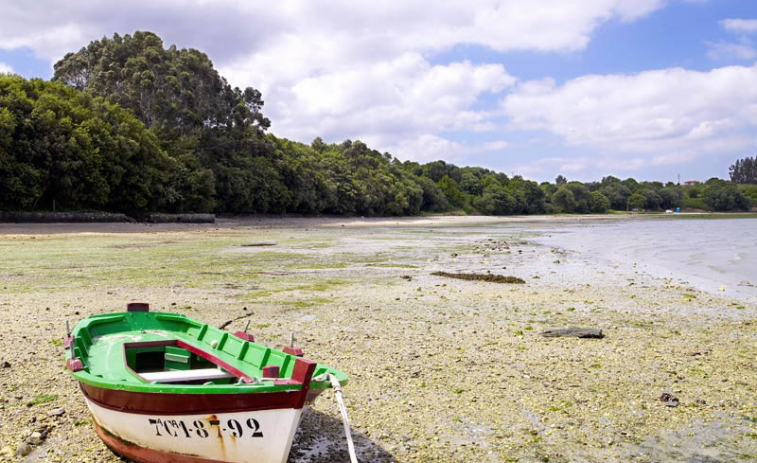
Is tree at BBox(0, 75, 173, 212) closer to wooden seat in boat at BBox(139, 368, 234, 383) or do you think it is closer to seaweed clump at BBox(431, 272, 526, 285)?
seaweed clump at BBox(431, 272, 526, 285)

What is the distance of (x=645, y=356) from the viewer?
8859mm

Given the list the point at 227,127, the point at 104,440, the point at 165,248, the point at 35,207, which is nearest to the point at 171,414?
the point at 104,440

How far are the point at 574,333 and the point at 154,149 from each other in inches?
2128

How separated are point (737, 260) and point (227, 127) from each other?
6471 centimetres

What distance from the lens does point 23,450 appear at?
17.4ft

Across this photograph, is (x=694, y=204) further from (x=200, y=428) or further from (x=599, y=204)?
(x=200, y=428)

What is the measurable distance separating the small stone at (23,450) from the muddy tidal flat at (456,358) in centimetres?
2

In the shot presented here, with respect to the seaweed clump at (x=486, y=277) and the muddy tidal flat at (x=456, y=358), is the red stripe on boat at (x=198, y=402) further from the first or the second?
the seaweed clump at (x=486, y=277)

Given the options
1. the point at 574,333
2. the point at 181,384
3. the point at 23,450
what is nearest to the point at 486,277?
the point at 574,333

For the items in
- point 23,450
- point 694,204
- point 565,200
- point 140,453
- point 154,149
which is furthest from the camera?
point 694,204

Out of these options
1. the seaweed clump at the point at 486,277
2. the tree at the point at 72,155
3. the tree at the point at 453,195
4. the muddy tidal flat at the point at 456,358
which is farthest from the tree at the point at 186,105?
the tree at the point at 453,195

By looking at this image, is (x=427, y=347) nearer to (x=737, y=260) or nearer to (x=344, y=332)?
(x=344, y=332)

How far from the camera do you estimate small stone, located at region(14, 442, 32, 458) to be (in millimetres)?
5261

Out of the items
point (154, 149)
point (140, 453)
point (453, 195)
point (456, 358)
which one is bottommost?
point (456, 358)
